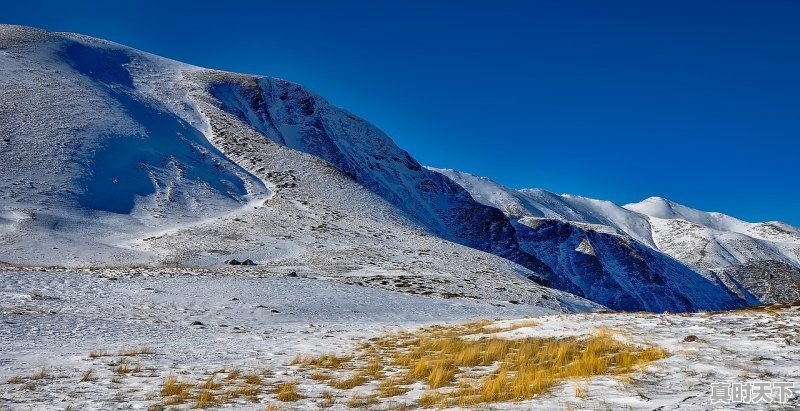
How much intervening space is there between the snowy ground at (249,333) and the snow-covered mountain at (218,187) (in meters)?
8.06

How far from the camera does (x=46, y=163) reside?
171 ft

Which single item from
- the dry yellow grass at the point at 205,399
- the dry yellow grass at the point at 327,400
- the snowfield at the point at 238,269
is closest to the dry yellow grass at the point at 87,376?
the snowfield at the point at 238,269

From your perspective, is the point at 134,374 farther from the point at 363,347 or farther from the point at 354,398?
the point at 363,347

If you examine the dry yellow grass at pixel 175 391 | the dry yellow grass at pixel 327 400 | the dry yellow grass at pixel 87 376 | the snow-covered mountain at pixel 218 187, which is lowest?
the dry yellow grass at pixel 87 376

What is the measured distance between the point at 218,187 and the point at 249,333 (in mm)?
51536

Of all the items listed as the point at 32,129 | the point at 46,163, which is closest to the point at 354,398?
the point at 46,163

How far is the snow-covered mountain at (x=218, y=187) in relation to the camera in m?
40.7

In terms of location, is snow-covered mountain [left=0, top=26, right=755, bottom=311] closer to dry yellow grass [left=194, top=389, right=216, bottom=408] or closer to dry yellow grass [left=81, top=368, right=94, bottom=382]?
dry yellow grass [left=81, top=368, right=94, bottom=382]

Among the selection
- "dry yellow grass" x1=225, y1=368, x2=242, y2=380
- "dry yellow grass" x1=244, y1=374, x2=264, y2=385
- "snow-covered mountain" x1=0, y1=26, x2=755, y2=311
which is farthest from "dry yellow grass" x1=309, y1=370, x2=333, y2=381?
"snow-covered mountain" x1=0, y1=26, x2=755, y2=311

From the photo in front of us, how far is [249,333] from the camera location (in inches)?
717

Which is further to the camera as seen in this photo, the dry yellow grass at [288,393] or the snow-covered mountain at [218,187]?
the snow-covered mountain at [218,187]

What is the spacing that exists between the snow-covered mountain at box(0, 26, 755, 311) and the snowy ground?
26.5 ft

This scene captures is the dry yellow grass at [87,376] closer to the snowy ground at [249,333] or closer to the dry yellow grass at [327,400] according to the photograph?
the snowy ground at [249,333]

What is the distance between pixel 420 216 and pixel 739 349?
93.0 meters
